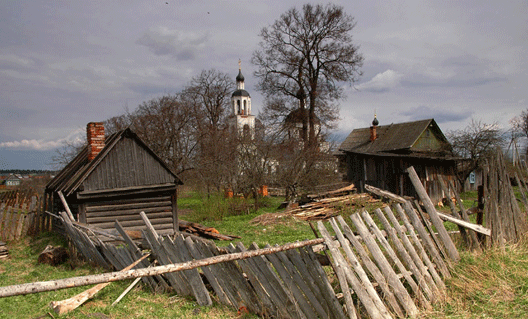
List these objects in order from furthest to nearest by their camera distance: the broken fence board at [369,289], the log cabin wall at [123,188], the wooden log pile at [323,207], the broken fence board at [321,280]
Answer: the wooden log pile at [323,207] < the log cabin wall at [123,188] < the broken fence board at [321,280] < the broken fence board at [369,289]

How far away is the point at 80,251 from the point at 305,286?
256 inches

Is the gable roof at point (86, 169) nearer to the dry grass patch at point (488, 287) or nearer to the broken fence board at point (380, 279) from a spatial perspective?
the broken fence board at point (380, 279)

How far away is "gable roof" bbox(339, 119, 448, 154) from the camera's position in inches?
1165

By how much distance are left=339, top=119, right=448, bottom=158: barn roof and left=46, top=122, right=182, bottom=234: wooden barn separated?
18.6 metres

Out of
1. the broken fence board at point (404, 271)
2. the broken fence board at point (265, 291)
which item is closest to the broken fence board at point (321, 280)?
the broken fence board at point (265, 291)

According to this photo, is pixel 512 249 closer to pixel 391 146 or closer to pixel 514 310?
pixel 514 310

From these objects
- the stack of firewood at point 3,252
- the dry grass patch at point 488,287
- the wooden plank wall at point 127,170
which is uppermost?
the wooden plank wall at point 127,170

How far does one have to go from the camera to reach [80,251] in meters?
9.00

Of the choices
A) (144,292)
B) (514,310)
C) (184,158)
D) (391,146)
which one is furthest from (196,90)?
(514,310)

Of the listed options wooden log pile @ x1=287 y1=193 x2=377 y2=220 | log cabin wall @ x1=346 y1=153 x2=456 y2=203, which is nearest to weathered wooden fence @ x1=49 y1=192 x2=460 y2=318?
wooden log pile @ x1=287 y1=193 x2=377 y2=220

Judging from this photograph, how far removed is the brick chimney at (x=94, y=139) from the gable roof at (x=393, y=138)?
65.2 ft

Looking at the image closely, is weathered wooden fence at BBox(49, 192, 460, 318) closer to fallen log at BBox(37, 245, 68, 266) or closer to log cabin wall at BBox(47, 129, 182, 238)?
fallen log at BBox(37, 245, 68, 266)

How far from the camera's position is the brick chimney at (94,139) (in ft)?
43.9

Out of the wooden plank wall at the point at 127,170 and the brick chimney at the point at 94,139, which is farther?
the brick chimney at the point at 94,139
